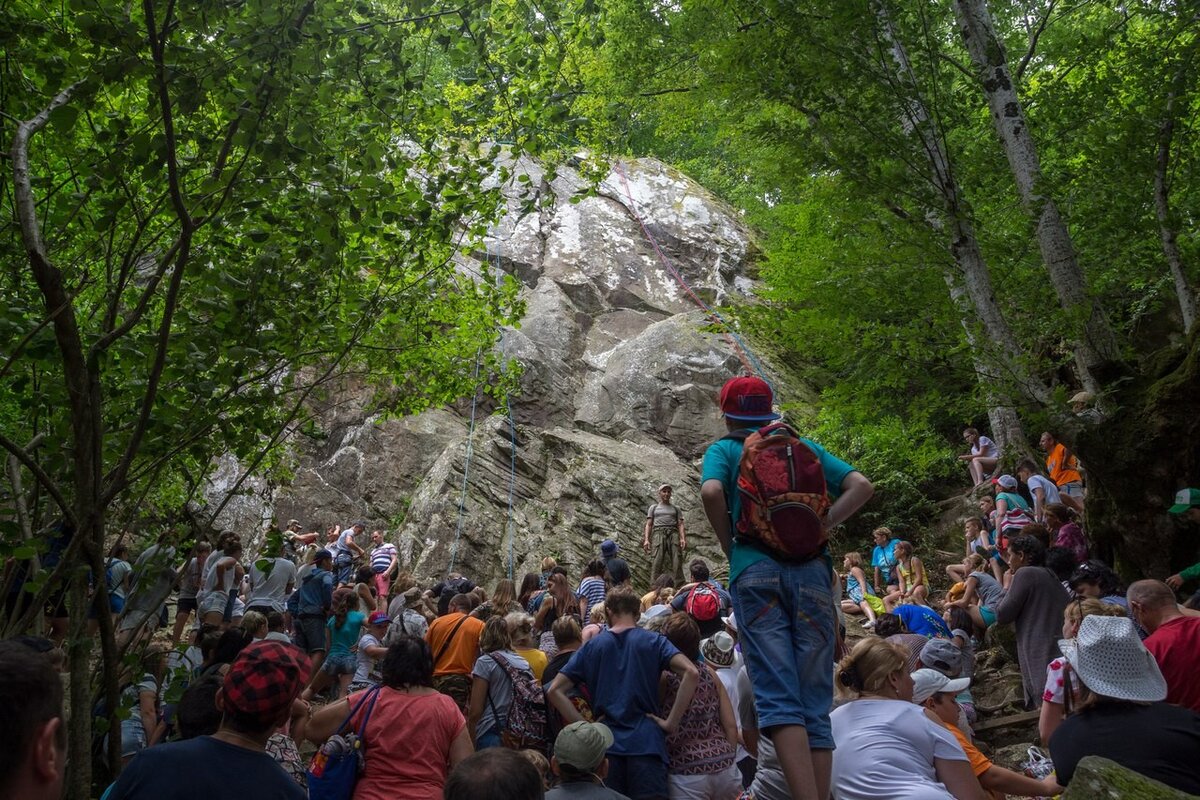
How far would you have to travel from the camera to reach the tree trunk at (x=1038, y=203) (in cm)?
811

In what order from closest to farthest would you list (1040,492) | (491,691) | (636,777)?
(636,777), (491,691), (1040,492)

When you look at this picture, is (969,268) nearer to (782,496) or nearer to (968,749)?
(968,749)

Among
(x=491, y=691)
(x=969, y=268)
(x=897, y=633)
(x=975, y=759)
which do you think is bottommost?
(x=897, y=633)

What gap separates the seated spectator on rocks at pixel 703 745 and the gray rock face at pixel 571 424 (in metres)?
9.53

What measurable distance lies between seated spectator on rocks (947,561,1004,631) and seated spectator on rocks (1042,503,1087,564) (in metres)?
0.88

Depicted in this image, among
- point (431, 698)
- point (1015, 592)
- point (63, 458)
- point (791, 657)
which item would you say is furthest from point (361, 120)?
point (1015, 592)

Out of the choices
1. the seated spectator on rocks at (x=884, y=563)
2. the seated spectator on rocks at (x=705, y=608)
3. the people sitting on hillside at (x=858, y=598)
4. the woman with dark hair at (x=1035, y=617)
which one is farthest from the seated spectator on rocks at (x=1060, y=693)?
the seated spectator on rocks at (x=884, y=563)

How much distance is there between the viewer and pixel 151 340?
4.32 meters

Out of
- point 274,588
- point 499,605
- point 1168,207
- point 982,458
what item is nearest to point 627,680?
point 499,605

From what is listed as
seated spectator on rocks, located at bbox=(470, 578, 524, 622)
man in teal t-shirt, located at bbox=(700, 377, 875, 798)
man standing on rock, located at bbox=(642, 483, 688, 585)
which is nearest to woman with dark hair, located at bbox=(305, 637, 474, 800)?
man in teal t-shirt, located at bbox=(700, 377, 875, 798)

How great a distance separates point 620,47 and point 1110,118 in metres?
Answer: 7.34

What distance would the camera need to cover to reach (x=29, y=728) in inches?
76.4

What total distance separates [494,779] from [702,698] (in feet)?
9.04

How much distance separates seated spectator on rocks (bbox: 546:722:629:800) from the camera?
13.0 ft
